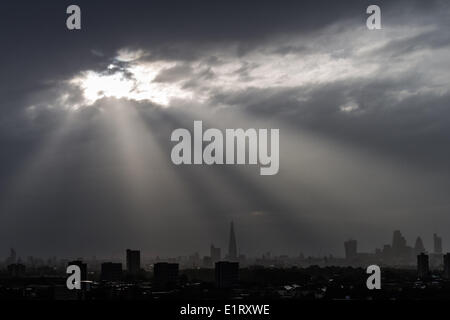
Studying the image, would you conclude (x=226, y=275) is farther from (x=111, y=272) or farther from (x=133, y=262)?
(x=133, y=262)

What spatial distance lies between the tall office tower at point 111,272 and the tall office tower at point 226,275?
2320 centimetres

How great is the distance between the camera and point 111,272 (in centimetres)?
10712

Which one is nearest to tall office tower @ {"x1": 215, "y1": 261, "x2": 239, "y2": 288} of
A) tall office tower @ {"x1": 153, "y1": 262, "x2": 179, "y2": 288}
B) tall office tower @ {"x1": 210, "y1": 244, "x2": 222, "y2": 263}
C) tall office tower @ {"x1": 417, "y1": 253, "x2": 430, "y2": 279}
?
tall office tower @ {"x1": 153, "y1": 262, "x2": 179, "y2": 288}

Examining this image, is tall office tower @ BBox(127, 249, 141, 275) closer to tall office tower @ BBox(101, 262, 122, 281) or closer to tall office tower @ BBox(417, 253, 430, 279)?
tall office tower @ BBox(101, 262, 122, 281)

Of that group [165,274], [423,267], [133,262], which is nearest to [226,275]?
[165,274]
